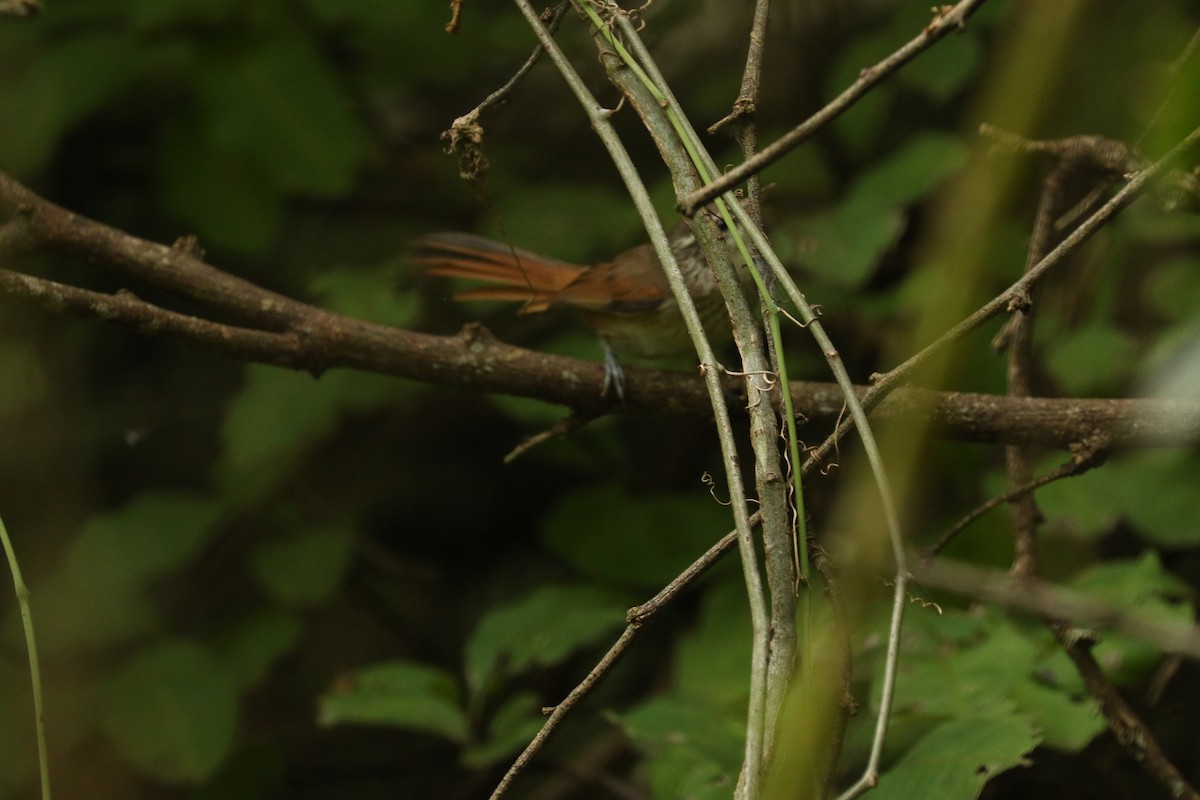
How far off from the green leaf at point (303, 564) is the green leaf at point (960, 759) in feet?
5.36

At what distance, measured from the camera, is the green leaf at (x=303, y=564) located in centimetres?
278

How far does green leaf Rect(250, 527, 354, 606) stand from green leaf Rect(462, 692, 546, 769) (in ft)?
2.08

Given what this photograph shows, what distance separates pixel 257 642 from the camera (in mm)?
2750

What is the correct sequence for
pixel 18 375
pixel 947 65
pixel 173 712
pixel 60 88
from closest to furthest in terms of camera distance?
pixel 173 712, pixel 947 65, pixel 60 88, pixel 18 375

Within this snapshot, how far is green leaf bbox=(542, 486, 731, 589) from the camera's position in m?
2.68

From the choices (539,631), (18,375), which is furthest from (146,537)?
(539,631)

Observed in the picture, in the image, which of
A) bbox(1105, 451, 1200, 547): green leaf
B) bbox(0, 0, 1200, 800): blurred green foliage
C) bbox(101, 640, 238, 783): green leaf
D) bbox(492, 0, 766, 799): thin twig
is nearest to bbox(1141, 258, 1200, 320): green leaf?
bbox(0, 0, 1200, 800): blurred green foliage

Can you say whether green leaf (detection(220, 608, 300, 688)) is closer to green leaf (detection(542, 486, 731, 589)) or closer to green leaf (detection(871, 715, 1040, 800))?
green leaf (detection(542, 486, 731, 589))

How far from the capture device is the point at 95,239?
1.77 metres

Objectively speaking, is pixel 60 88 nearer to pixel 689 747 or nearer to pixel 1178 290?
pixel 689 747

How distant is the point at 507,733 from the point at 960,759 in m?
1.04

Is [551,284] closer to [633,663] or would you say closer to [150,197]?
[633,663]

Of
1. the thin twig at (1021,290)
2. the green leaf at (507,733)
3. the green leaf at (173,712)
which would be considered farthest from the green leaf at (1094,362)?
the green leaf at (173,712)

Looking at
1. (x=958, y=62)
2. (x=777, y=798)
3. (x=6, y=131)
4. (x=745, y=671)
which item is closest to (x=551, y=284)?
(x=745, y=671)
